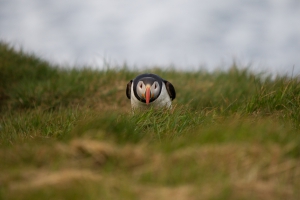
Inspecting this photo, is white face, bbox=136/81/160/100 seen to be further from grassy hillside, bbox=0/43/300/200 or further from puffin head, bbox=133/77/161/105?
grassy hillside, bbox=0/43/300/200

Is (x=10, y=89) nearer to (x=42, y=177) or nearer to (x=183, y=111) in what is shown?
(x=183, y=111)

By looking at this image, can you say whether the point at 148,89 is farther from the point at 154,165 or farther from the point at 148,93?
the point at 154,165

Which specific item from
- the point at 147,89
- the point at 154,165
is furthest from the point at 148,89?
the point at 154,165

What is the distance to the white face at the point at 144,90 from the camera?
4.81 metres

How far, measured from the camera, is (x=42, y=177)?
2.39 m

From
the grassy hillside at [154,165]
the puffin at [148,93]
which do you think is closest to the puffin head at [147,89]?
the puffin at [148,93]

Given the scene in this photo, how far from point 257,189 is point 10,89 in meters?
6.36

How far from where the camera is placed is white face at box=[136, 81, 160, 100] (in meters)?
4.81

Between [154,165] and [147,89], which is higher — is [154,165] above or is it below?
below

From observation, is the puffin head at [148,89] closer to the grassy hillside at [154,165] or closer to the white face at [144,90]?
the white face at [144,90]

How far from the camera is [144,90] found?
189 inches

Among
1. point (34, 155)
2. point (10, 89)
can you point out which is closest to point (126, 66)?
point (10, 89)

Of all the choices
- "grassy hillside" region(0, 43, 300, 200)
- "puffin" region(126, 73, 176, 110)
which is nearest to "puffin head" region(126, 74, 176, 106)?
"puffin" region(126, 73, 176, 110)

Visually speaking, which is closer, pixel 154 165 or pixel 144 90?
pixel 154 165
